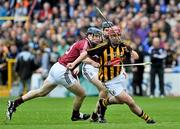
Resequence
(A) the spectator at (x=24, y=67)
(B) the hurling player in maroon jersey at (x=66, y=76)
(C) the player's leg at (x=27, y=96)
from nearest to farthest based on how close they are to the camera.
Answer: (C) the player's leg at (x=27, y=96) < (B) the hurling player in maroon jersey at (x=66, y=76) < (A) the spectator at (x=24, y=67)

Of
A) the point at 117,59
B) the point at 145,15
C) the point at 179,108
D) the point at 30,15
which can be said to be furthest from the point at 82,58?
the point at 30,15

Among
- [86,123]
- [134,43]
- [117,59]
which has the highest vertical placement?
[134,43]

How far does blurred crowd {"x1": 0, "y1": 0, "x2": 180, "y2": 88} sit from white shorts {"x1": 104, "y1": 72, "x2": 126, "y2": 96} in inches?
483

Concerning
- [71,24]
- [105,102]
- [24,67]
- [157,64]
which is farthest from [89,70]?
[71,24]

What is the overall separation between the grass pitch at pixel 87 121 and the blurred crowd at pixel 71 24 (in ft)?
16.7

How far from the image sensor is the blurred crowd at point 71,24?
28.5m

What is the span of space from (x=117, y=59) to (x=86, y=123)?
148 centimetres

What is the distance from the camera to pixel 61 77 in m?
16.0

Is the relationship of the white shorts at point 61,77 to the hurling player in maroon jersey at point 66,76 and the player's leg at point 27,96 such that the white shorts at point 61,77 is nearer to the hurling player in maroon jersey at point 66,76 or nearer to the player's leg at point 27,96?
the hurling player in maroon jersey at point 66,76

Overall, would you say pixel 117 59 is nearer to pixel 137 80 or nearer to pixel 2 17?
pixel 137 80

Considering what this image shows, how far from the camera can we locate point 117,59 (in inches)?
611

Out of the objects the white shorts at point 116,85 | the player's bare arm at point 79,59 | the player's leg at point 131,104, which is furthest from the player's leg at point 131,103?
the player's bare arm at point 79,59

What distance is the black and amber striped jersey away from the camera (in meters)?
15.4

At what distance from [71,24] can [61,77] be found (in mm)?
14108
